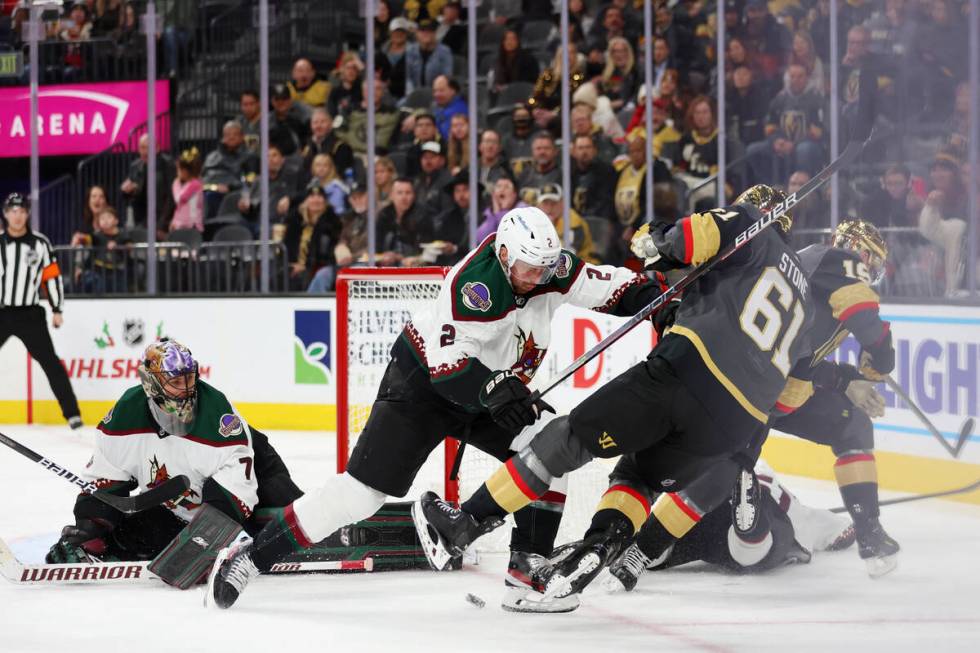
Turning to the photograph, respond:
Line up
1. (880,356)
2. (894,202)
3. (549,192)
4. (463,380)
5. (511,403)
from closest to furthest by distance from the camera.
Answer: (511,403) < (463,380) < (880,356) < (894,202) < (549,192)

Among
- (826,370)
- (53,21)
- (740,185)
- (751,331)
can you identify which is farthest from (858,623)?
(53,21)

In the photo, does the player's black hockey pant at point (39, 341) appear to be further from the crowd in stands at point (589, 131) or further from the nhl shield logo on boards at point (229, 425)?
the nhl shield logo on boards at point (229, 425)

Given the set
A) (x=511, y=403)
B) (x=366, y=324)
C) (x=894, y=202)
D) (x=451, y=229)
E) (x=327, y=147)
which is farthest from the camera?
(x=327, y=147)

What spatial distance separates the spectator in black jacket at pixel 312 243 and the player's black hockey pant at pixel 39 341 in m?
1.31

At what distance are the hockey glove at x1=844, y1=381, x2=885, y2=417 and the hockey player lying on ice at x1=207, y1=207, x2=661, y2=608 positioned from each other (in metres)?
0.83

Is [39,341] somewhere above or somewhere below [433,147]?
below

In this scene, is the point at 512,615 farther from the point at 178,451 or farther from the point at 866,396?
the point at 866,396

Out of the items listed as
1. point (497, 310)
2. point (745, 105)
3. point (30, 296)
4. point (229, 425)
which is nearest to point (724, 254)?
point (497, 310)

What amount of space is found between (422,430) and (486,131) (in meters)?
4.55

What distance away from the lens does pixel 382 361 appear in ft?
15.6

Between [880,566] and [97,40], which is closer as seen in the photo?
[880,566]

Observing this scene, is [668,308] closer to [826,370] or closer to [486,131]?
[826,370]

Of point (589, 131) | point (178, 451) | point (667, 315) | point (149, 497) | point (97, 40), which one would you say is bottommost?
point (149, 497)

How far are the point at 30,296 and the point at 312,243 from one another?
152 centimetres
